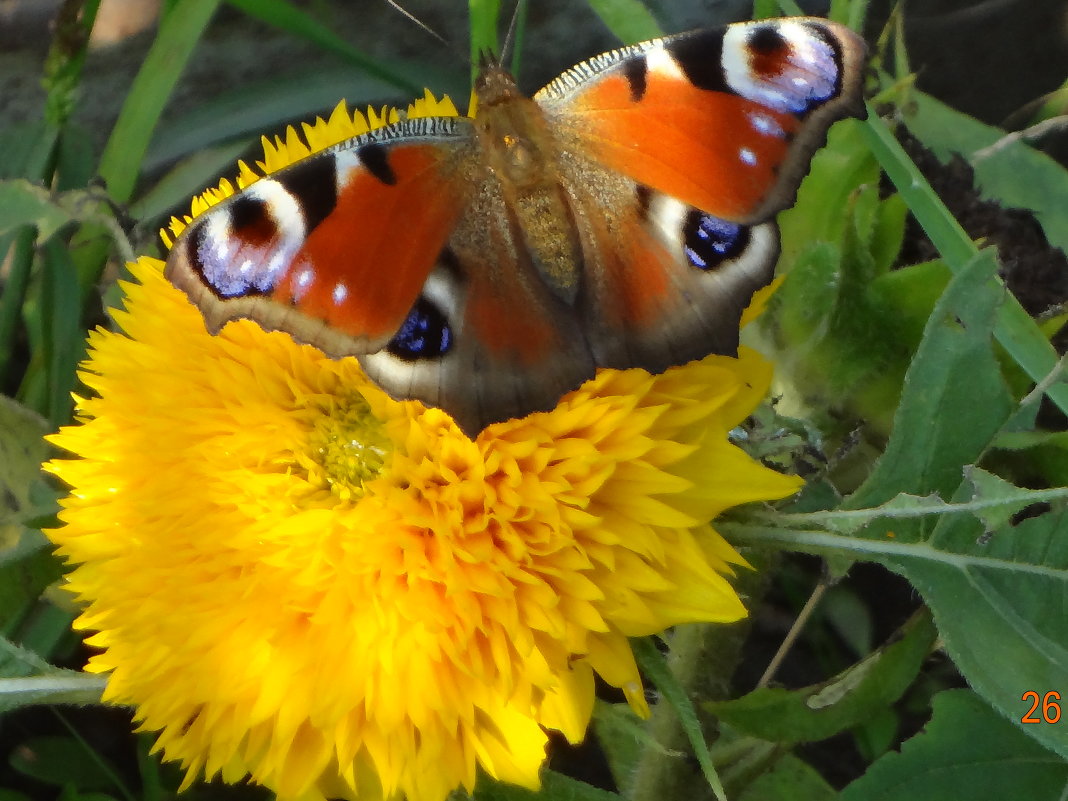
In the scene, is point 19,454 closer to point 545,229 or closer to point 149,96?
point 149,96

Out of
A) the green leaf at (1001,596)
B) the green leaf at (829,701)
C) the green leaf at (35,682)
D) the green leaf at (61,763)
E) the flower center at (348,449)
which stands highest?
the flower center at (348,449)

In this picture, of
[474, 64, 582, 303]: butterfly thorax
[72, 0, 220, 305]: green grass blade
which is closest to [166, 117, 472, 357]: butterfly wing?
[474, 64, 582, 303]: butterfly thorax

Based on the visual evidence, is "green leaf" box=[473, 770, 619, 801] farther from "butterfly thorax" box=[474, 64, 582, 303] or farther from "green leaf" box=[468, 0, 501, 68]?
"green leaf" box=[468, 0, 501, 68]

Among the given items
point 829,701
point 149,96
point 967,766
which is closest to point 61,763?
point 149,96

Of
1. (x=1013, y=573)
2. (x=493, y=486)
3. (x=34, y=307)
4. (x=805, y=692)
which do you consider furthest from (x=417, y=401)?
(x=34, y=307)

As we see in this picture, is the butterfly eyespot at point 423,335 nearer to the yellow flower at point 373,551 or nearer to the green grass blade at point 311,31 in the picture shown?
the yellow flower at point 373,551

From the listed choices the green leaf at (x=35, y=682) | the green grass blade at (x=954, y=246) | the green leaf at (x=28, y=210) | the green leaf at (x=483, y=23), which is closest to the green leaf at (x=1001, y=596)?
the green grass blade at (x=954, y=246)
